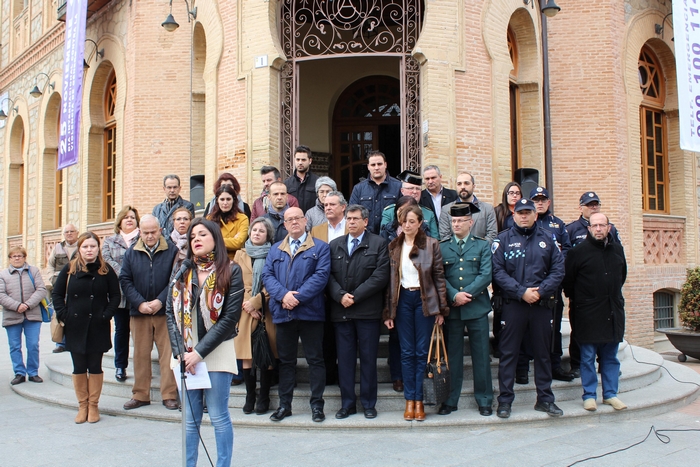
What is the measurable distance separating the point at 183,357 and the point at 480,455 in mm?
2706

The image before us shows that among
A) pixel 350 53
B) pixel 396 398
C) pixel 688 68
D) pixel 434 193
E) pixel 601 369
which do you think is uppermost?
pixel 688 68

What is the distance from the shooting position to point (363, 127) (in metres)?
14.4

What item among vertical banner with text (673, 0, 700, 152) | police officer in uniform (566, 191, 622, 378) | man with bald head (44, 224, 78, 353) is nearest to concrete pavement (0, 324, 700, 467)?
police officer in uniform (566, 191, 622, 378)

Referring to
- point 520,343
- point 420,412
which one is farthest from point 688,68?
point 420,412

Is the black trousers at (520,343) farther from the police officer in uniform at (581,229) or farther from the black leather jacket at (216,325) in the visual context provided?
the black leather jacket at (216,325)

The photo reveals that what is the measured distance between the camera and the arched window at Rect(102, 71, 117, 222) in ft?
51.6

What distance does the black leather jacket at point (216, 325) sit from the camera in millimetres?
4219

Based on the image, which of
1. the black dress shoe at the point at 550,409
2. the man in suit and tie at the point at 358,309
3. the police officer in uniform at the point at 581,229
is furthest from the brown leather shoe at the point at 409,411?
the police officer in uniform at the point at 581,229

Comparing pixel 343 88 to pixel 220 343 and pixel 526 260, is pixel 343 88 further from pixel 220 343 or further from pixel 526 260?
pixel 220 343

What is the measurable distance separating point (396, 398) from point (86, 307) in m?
3.33

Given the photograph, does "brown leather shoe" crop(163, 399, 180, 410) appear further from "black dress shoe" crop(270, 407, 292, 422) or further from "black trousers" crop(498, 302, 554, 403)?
"black trousers" crop(498, 302, 554, 403)

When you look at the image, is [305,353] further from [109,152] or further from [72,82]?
[109,152]

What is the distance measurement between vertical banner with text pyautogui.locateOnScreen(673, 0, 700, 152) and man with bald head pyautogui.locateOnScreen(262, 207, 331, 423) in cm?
876

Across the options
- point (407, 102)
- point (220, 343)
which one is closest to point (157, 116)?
point (407, 102)
